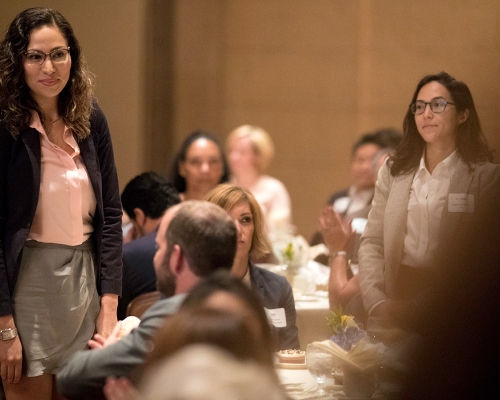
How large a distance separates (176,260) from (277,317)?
1.11 m

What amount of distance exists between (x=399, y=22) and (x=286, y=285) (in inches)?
186

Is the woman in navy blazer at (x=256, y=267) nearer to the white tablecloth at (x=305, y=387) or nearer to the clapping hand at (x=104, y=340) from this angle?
the white tablecloth at (x=305, y=387)

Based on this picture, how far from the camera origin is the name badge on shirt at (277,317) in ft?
9.24

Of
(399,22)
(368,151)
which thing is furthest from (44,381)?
(399,22)

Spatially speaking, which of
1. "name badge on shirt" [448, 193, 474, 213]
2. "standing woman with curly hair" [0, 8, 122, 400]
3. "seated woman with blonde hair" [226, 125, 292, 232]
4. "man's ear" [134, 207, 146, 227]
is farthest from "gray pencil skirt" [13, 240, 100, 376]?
"seated woman with blonde hair" [226, 125, 292, 232]

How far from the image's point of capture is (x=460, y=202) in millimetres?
2178

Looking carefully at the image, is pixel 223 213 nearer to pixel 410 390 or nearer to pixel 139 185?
pixel 410 390

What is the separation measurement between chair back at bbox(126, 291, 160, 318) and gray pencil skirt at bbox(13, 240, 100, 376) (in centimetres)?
64

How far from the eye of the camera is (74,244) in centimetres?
234

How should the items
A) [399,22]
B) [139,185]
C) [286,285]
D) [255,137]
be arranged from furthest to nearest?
[399,22] < [255,137] < [139,185] < [286,285]

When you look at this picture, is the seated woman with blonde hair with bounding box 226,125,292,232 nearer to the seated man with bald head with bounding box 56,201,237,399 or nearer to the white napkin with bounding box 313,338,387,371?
the white napkin with bounding box 313,338,387,371

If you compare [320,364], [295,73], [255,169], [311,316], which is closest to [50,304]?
[320,364]

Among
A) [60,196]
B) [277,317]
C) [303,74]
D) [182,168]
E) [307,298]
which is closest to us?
[60,196]

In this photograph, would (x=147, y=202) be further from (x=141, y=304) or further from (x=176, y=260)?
(x=176, y=260)
